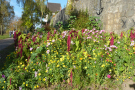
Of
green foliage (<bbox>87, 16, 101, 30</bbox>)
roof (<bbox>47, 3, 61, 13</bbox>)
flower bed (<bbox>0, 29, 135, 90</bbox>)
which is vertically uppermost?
roof (<bbox>47, 3, 61, 13</bbox>)

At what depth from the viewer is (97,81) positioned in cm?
261

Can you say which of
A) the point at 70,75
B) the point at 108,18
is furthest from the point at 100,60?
the point at 108,18

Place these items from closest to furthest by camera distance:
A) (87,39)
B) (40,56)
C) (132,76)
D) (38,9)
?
(132,76)
(40,56)
(87,39)
(38,9)

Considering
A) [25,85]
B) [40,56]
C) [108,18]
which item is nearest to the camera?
[25,85]

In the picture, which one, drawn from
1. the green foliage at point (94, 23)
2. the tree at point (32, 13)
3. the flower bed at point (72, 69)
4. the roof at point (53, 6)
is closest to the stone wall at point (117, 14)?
the green foliage at point (94, 23)

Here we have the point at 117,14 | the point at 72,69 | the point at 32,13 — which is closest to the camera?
the point at 72,69

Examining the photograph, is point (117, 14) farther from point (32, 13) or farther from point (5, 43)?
point (32, 13)

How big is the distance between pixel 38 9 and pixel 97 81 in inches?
599

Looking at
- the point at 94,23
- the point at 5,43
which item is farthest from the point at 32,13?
the point at 94,23

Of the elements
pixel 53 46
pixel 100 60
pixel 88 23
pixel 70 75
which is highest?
pixel 88 23

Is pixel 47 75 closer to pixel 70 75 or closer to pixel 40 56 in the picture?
pixel 70 75

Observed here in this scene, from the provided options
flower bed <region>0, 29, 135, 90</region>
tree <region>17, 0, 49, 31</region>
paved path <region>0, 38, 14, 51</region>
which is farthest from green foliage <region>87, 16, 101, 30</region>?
tree <region>17, 0, 49, 31</region>

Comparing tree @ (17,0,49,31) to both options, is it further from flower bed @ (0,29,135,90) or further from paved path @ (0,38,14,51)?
flower bed @ (0,29,135,90)

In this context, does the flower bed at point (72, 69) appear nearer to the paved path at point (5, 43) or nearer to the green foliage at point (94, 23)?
the green foliage at point (94, 23)
